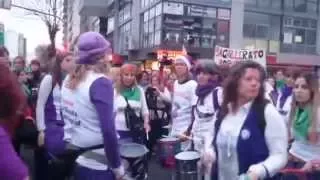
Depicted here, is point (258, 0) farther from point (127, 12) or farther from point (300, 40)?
point (127, 12)

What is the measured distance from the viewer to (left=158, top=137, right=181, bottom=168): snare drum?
6.63 metres

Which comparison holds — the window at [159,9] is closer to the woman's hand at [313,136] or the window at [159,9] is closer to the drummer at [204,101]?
the drummer at [204,101]

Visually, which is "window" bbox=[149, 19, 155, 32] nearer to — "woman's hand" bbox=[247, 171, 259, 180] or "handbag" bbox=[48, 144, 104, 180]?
"handbag" bbox=[48, 144, 104, 180]

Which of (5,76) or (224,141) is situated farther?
(224,141)

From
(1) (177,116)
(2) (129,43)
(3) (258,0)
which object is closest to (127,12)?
(2) (129,43)

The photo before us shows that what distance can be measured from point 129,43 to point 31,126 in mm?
38590

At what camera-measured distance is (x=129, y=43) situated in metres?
44.1

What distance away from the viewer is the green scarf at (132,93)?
24.4 ft

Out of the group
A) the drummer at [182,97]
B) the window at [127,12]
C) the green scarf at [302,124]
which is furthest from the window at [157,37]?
the green scarf at [302,124]

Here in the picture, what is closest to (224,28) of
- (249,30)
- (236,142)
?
(249,30)

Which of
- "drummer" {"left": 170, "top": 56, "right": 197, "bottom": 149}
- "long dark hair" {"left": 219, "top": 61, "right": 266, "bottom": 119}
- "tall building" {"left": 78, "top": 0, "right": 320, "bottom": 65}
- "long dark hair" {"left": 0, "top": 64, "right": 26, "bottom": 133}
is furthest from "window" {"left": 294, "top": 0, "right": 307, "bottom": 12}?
"long dark hair" {"left": 0, "top": 64, "right": 26, "bottom": 133}

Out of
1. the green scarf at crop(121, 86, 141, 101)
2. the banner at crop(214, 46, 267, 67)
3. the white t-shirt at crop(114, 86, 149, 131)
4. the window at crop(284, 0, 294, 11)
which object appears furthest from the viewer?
the window at crop(284, 0, 294, 11)

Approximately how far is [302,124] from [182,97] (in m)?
2.76

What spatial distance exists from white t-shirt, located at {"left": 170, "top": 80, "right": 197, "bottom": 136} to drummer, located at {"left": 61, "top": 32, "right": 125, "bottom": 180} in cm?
397
